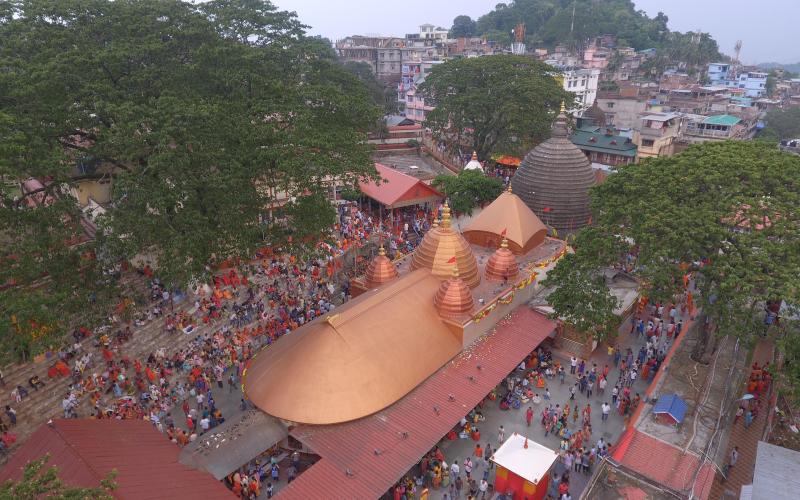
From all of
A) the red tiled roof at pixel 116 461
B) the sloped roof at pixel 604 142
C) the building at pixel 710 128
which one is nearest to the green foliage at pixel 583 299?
the red tiled roof at pixel 116 461

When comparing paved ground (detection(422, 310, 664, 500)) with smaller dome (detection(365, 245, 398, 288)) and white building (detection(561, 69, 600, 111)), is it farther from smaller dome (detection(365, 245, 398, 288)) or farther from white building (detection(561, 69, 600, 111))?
white building (detection(561, 69, 600, 111))

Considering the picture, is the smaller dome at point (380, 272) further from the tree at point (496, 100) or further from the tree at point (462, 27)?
the tree at point (462, 27)

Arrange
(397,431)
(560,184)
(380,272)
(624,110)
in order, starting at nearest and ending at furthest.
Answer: (397,431) < (380,272) < (560,184) < (624,110)

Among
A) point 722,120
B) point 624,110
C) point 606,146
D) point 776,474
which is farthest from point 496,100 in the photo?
point 776,474

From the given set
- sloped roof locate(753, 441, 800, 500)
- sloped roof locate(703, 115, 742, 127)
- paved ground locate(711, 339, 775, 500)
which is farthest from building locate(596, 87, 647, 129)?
sloped roof locate(753, 441, 800, 500)

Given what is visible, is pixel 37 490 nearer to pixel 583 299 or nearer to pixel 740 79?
pixel 583 299

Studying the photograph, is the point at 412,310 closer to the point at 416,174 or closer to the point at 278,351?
the point at 278,351

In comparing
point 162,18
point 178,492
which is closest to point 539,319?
point 178,492
